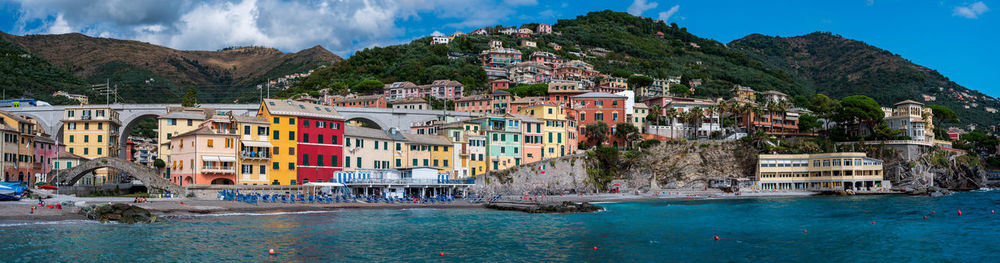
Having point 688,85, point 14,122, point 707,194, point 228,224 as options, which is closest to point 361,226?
point 228,224

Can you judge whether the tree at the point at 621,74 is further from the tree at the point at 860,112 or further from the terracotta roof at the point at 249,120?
the terracotta roof at the point at 249,120

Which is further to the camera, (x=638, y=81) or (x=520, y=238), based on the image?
(x=638, y=81)

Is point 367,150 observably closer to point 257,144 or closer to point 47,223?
point 257,144

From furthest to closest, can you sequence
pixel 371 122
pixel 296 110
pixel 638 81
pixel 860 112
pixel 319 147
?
pixel 638 81 < pixel 860 112 < pixel 371 122 < pixel 319 147 < pixel 296 110

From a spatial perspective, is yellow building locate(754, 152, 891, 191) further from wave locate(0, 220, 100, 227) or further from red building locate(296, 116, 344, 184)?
wave locate(0, 220, 100, 227)

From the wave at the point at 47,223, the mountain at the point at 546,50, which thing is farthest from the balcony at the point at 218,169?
the mountain at the point at 546,50

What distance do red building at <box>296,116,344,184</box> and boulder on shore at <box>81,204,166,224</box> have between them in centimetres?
2050

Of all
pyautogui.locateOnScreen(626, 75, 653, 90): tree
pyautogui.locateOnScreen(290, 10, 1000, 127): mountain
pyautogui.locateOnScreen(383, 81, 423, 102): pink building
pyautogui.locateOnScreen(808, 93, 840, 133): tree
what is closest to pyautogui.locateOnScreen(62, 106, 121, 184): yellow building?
pyautogui.locateOnScreen(383, 81, 423, 102): pink building

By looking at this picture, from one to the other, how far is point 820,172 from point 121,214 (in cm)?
7392

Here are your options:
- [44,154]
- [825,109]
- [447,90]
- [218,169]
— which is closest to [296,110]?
[218,169]

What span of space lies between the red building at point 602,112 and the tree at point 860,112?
1100 inches

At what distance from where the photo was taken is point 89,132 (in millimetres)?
72250

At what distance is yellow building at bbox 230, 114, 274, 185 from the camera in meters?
61.2

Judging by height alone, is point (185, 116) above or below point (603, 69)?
below
